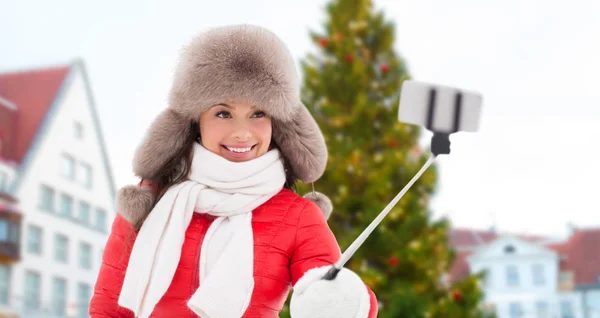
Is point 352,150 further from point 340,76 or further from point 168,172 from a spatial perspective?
point 168,172

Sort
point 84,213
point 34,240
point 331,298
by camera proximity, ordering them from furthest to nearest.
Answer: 1. point 84,213
2. point 34,240
3. point 331,298

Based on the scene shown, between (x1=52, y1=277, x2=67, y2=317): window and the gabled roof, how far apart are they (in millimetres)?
2853

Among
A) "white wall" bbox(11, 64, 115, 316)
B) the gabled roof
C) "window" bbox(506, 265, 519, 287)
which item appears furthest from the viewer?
"window" bbox(506, 265, 519, 287)

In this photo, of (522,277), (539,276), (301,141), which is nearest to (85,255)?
(522,277)

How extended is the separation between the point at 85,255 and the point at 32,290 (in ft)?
7.73

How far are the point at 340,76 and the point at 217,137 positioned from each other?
4.42 meters

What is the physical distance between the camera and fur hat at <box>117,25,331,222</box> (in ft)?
6.92

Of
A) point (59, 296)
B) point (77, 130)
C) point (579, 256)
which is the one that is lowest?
point (59, 296)

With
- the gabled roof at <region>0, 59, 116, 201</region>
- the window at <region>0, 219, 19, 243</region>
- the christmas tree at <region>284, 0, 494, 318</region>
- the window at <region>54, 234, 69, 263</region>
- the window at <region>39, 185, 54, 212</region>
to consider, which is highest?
the christmas tree at <region>284, 0, 494, 318</region>

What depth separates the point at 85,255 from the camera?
2088cm

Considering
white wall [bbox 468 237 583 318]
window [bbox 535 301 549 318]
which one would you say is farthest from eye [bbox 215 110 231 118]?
window [bbox 535 301 549 318]

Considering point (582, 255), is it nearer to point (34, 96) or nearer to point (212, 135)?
point (34, 96)

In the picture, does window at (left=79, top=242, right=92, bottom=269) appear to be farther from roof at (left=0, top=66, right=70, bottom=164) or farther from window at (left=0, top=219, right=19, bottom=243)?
roof at (left=0, top=66, right=70, bottom=164)

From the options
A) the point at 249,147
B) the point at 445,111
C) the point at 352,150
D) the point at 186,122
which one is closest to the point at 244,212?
the point at 249,147
